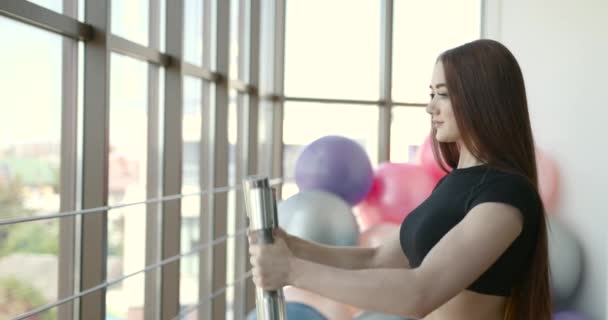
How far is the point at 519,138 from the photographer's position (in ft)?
3.94

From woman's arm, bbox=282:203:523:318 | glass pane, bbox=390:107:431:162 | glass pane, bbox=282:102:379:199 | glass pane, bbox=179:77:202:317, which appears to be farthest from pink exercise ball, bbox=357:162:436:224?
woman's arm, bbox=282:203:523:318

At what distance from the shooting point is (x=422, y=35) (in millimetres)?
6039

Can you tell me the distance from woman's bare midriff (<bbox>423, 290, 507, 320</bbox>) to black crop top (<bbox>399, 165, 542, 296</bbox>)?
0.05 ft

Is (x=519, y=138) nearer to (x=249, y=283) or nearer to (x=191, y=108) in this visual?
(x=191, y=108)

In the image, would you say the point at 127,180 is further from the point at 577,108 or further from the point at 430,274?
the point at 577,108

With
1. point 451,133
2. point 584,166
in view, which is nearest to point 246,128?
point 584,166

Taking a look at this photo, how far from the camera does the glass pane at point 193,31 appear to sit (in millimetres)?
3559

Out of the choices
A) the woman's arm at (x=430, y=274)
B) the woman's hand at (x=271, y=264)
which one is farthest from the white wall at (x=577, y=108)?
the woman's hand at (x=271, y=264)

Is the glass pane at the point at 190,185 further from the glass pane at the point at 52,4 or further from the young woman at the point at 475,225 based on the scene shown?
the young woman at the point at 475,225

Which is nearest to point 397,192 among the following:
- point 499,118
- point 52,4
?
point 52,4

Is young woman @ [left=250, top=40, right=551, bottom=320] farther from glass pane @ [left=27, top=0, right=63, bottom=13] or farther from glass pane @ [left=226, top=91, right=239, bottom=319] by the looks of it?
glass pane @ [left=226, top=91, right=239, bottom=319]

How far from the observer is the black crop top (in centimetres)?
115

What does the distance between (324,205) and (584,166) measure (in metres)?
1.34

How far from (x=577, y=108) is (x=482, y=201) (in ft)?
9.72
